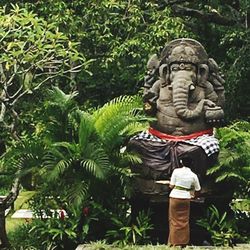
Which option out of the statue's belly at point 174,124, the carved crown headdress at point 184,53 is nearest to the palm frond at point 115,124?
the statue's belly at point 174,124

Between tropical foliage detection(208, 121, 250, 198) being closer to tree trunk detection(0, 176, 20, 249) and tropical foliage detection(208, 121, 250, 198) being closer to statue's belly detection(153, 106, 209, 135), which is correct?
statue's belly detection(153, 106, 209, 135)

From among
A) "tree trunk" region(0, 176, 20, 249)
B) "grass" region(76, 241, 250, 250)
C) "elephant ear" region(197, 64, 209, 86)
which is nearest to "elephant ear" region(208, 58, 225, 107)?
"elephant ear" region(197, 64, 209, 86)

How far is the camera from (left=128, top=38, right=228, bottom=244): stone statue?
8.95m

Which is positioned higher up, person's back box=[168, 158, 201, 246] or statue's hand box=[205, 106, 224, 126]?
statue's hand box=[205, 106, 224, 126]

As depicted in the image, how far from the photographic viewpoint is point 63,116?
9375 millimetres

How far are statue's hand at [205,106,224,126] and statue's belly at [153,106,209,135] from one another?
106 millimetres

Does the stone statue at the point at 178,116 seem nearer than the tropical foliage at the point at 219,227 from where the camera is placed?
No

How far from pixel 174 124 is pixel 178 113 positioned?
0.16 m

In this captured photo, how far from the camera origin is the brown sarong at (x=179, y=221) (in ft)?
27.6

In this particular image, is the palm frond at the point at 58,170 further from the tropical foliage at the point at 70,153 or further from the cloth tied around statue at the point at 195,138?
the cloth tied around statue at the point at 195,138

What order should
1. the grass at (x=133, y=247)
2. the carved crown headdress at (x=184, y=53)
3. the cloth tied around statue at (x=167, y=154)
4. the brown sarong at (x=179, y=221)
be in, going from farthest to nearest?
the carved crown headdress at (x=184, y=53) < the cloth tied around statue at (x=167, y=154) < the brown sarong at (x=179, y=221) < the grass at (x=133, y=247)

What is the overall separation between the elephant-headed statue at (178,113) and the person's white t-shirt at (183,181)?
37 cm

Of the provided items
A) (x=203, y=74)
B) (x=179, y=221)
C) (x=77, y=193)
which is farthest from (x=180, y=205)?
(x=203, y=74)

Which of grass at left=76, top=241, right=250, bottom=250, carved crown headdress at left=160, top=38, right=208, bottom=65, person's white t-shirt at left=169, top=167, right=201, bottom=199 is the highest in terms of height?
carved crown headdress at left=160, top=38, right=208, bottom=65
